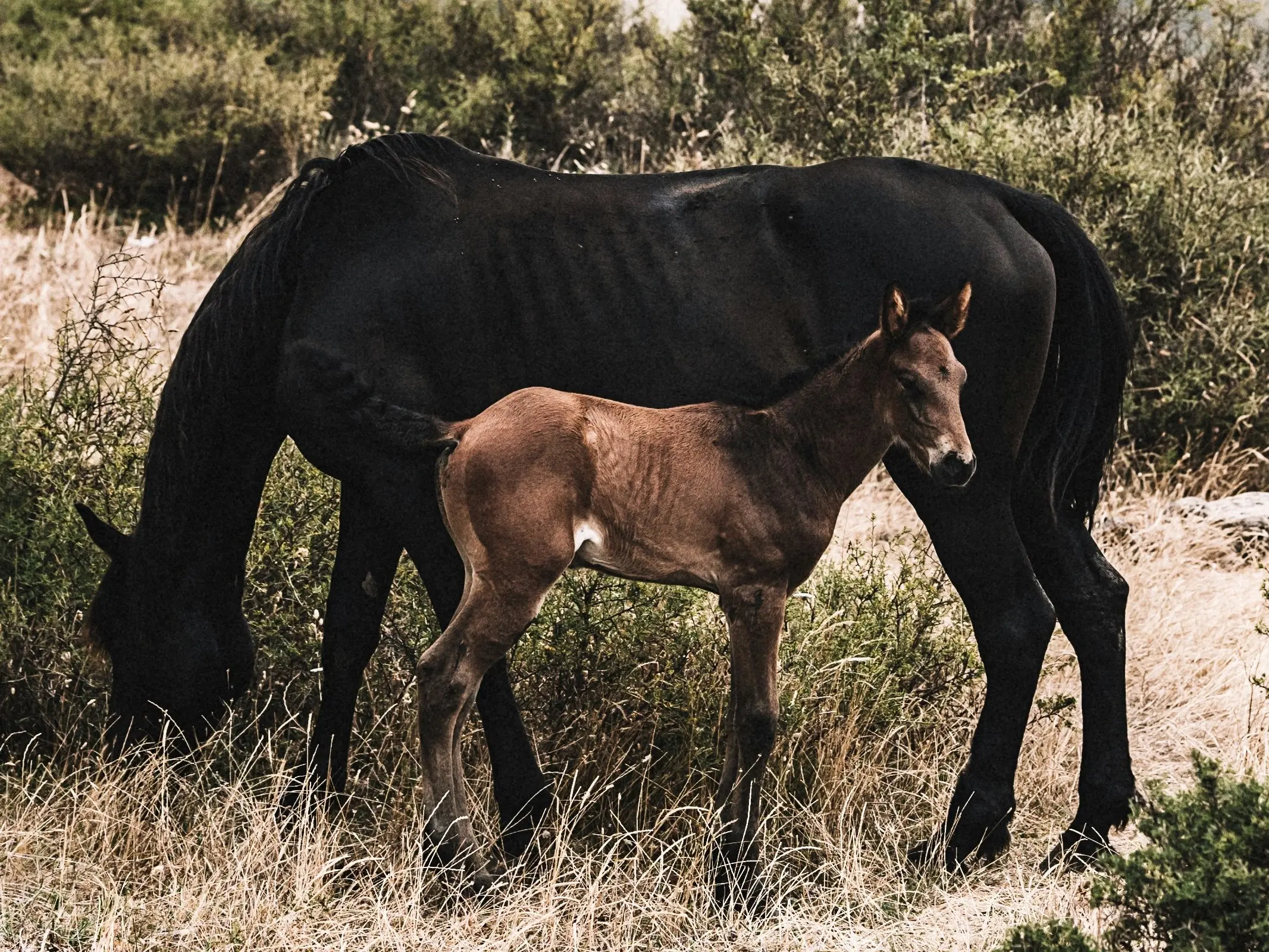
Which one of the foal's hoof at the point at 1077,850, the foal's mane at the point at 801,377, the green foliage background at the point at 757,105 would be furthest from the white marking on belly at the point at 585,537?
the green foliage background at the point at 757,105

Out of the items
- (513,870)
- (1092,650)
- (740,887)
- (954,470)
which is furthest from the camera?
(1092,650)

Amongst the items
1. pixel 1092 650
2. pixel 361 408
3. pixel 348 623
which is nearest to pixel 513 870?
pixel 348 623

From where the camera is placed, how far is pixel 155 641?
14.3 feet

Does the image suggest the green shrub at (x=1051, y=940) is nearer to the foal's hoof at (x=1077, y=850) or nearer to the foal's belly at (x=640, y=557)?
the foal's belly at (x=640, y=557)

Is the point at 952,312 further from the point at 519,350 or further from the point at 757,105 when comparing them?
the point at 757,105

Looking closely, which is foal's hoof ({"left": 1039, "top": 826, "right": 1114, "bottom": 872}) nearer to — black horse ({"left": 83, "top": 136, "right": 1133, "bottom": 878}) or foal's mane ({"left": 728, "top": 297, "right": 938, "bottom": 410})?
black horse ({"left": 83, "top": 136, "right": 1133, "bottom": 878})

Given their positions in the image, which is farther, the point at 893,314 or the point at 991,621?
the point at 991,621

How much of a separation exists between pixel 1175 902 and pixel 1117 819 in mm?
1660

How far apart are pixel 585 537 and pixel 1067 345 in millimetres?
1974

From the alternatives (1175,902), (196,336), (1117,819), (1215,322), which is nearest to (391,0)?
(1215,322)

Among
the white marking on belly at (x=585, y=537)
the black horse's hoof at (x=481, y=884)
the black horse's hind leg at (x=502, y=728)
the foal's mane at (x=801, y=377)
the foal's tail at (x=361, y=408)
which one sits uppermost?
the foal's mane at (x=801, y=377)

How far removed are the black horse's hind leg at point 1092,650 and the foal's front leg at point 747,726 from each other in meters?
1.23

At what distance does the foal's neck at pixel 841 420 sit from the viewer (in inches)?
146

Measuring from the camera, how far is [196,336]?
4.25m
